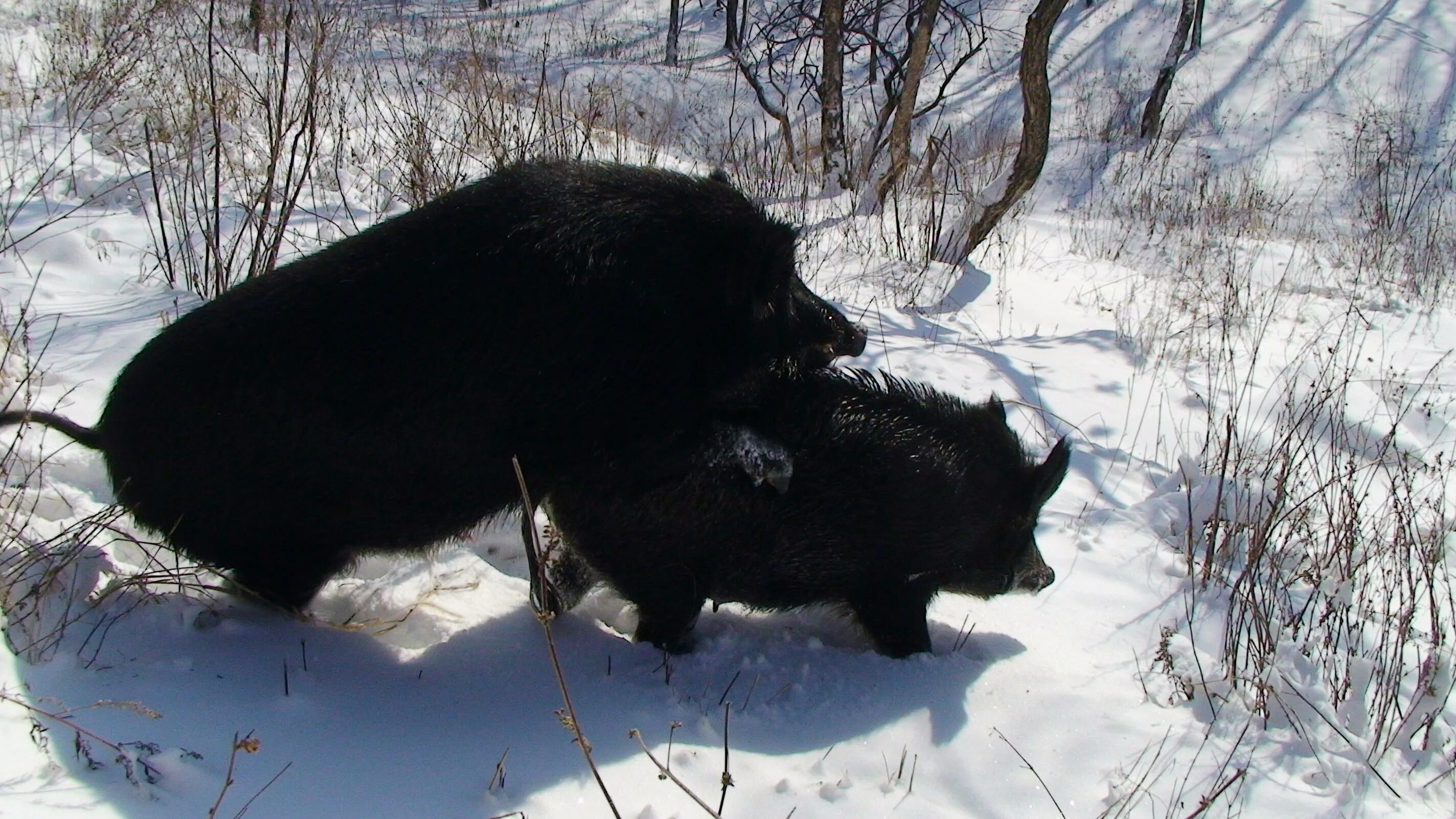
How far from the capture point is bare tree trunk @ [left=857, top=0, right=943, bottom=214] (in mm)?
8641

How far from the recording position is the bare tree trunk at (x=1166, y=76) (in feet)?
57.3

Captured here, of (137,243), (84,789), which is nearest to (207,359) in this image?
(84,789)

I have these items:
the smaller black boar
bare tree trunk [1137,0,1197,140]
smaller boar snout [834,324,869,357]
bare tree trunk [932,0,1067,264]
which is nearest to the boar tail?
the smaller black boar

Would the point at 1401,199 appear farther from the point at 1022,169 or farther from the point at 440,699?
the point at 440,699

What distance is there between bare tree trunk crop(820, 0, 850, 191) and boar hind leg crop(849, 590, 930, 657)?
769 centimetres

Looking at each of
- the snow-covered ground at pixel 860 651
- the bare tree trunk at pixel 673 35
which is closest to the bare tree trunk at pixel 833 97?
the snow-covered ground at pixel 860 651

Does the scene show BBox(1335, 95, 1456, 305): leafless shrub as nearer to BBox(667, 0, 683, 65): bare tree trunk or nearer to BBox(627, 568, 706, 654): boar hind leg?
BBox(627, 568, 706, 654): boar hind leg

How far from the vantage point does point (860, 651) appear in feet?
11.6

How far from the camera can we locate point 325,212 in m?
6.82

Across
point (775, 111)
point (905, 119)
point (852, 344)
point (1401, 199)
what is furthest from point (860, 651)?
point (1401, 199)

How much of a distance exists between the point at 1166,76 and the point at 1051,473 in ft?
55.8

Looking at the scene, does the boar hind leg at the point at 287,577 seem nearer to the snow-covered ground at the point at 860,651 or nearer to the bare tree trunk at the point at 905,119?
the snow-covered ground at the point at 860,651

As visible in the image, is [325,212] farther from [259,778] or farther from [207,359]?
[259,778]

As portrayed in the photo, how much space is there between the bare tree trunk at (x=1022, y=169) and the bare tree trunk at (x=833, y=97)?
2864 mm
